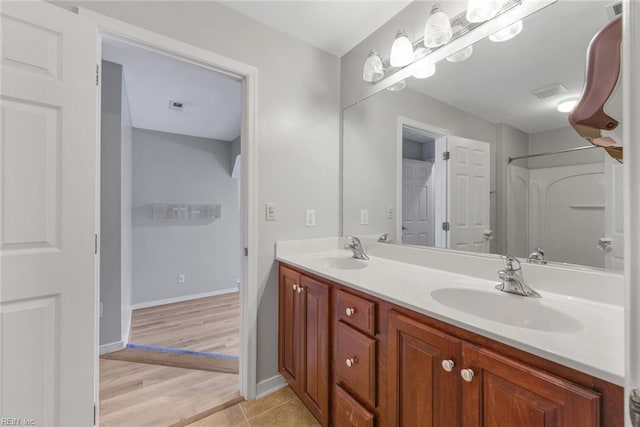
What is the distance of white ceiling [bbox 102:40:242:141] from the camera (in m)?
2.04

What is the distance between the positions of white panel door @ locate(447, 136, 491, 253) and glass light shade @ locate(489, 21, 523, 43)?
45cm

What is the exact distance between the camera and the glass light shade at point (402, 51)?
4.91 feet

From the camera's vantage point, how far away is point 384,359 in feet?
3.32

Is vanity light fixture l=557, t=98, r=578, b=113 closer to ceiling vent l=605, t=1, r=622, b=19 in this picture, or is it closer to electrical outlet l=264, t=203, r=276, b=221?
ceiling vent l=605, t=1, r=622, b=19

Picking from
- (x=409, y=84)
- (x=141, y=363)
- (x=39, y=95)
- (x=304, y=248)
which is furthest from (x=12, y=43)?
(x=141, y=363)

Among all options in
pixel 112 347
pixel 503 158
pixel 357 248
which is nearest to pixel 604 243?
pixel 503 158

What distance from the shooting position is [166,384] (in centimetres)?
177

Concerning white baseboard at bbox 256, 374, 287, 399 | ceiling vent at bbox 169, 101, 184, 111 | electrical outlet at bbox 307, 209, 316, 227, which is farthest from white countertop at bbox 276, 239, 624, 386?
ceiling vent at bbox 169, 101, 184, 111

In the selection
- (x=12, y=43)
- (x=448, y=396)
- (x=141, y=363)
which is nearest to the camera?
(x=448, y=396)

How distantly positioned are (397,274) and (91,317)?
4.69ft

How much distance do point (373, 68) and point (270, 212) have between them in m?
1.15

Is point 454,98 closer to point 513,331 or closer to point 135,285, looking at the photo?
point 513,331

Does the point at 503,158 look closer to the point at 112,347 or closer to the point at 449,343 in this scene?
the point at 449,343

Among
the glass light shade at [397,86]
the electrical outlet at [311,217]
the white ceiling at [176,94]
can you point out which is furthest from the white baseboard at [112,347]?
the glass light shade at [397,86]
